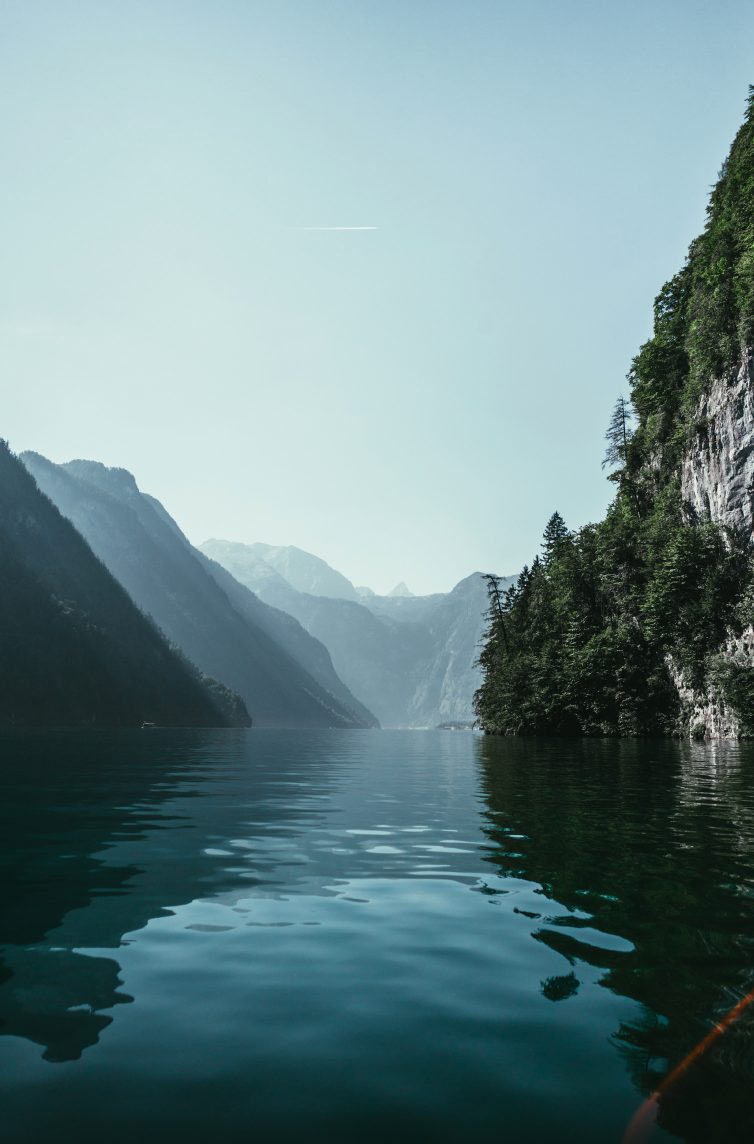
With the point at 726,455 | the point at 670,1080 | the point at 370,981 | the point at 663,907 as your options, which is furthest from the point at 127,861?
the point at 726,455

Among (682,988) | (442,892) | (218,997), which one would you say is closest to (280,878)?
(442,892)

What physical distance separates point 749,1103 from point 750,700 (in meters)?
63.5

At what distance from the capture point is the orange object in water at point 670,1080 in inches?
149

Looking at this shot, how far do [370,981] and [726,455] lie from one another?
71.7 m

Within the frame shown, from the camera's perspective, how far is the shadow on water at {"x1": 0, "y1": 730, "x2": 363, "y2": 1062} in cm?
556

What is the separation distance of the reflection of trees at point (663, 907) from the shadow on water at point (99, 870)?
3.59m

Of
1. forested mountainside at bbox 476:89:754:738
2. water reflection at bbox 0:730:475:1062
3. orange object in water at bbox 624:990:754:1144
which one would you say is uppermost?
forested mountainside at bbox 476:89:754:738

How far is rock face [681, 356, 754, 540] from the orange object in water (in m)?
66.4

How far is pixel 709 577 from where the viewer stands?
66.7 metres

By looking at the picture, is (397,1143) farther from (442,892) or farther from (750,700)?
(750,700)

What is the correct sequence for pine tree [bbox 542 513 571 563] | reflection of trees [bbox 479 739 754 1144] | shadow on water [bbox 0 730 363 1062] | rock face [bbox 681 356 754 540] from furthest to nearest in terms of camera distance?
pine tree [bbox 542 513 571 563]
rock face [bbox 681 356 754 540]
shadow on water [bbox 0 730 363 1062]
reflection of trees [bbox 479 739 754 1144]

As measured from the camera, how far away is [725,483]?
68.1m

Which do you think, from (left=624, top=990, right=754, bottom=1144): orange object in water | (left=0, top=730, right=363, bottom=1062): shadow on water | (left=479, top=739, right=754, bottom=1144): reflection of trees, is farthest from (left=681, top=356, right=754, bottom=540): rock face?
(left=624, top=990, right=754, bottom=1144): orange object in water

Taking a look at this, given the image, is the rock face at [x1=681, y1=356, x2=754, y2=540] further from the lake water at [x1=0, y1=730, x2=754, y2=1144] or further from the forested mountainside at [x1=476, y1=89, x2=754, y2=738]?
the lake water at [x1=0, y1=730, x2=754, y2=1144]
